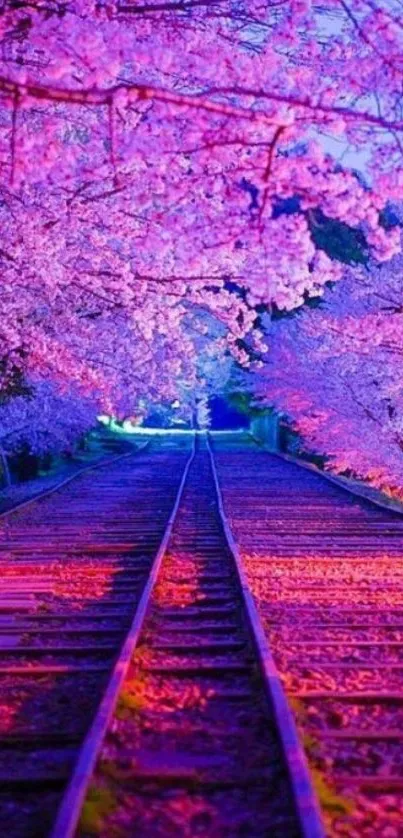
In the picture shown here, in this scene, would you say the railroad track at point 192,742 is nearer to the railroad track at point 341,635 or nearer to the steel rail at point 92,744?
the steel rail at point 92,744

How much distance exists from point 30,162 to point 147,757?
476cm

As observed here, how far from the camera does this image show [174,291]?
52.2 ft

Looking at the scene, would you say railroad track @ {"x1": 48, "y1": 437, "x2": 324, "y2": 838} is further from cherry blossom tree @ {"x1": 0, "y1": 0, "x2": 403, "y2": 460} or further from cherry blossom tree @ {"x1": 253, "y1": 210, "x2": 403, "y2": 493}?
cherry blossom tree @ {"x1": 253, "y1": 210, "x2": 403, "y2": 493}

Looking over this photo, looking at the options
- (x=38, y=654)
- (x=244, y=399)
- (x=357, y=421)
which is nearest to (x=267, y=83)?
(x=38, y=654)

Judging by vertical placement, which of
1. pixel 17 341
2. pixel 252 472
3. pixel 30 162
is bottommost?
pixel 252 472

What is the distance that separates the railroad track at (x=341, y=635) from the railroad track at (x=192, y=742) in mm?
194

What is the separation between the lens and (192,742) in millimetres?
6293

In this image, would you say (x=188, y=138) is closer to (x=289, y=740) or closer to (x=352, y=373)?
(x=289, y=740)

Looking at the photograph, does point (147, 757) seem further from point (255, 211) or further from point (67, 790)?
point (255, 211)

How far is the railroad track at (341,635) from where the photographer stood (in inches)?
218

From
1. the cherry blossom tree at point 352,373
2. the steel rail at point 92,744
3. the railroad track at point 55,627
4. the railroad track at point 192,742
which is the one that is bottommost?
the railroad track at point 55,627

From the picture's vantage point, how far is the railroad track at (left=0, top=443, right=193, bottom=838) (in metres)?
5.69

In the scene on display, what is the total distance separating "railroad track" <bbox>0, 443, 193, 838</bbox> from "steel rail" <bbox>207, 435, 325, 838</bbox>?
1041 mm

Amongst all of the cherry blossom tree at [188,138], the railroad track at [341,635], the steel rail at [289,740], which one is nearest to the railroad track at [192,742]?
the steel rail at [289,740]
